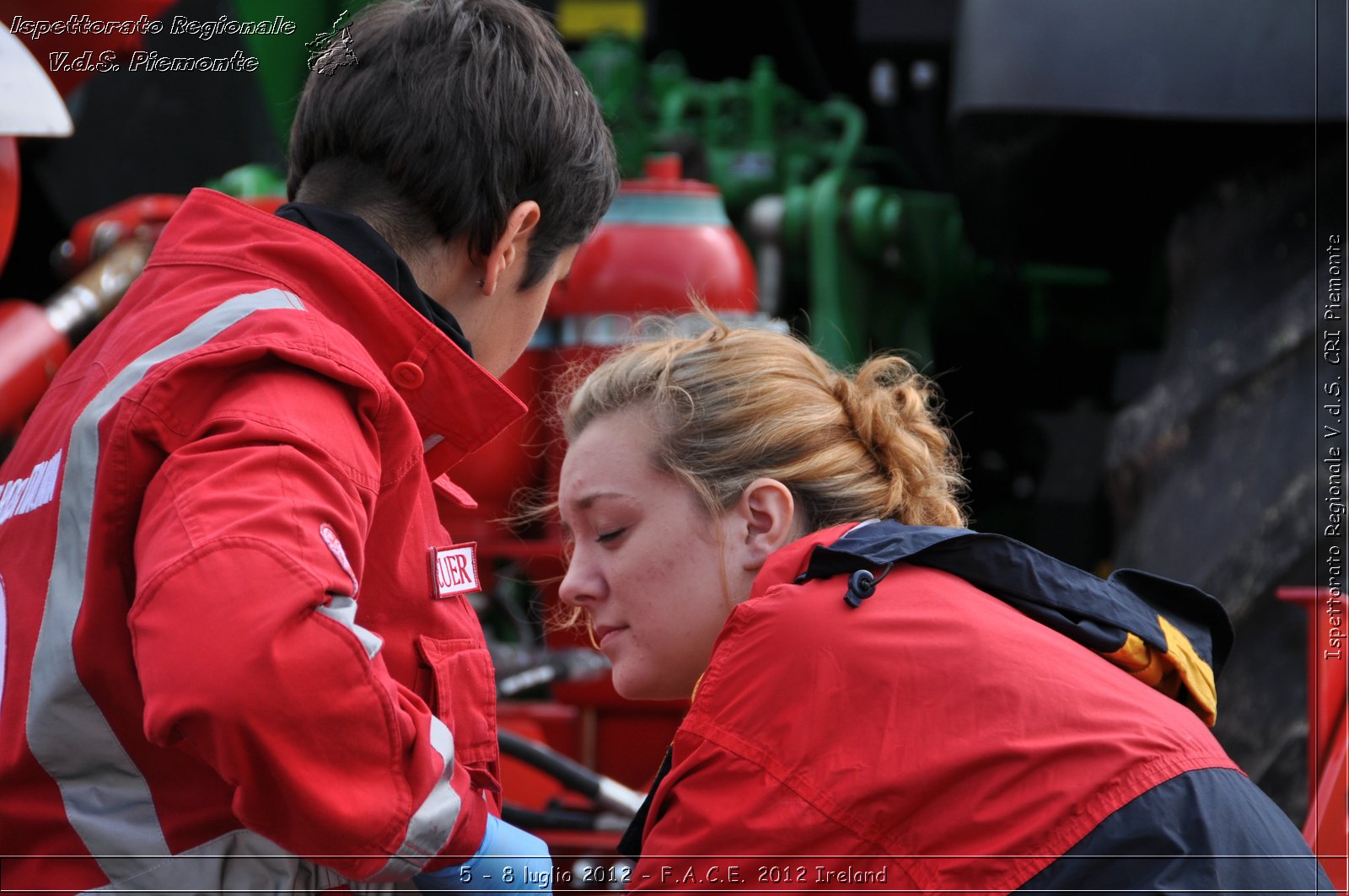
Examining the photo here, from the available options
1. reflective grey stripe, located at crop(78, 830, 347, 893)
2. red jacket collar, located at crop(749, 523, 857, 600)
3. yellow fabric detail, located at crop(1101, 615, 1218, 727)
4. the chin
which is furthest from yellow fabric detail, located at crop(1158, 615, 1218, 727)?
reflective grey stripe, located at crop(78, 830, 347, 893)

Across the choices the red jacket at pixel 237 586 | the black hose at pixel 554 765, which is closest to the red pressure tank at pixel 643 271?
the black hose at pixel 554 765

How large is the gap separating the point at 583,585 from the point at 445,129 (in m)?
0.39

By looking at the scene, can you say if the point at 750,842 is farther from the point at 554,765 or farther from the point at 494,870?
the point at 554,765

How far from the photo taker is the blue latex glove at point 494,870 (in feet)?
3.59

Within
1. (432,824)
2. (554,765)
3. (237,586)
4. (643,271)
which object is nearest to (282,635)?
(237,586)

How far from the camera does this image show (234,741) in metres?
0.84

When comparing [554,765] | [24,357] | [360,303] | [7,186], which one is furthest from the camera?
[24,357]

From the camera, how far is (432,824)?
961mm

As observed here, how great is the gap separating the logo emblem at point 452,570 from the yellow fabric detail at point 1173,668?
50 cm

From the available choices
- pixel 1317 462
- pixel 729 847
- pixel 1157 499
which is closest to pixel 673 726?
pixel 1157 499

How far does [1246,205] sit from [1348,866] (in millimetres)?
1174

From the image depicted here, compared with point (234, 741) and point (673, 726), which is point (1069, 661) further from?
point (673, 726)

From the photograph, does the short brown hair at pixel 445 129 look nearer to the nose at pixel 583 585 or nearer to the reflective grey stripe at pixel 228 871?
the nose at pixel 583 585

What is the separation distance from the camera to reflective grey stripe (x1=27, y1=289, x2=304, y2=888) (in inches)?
37.5
